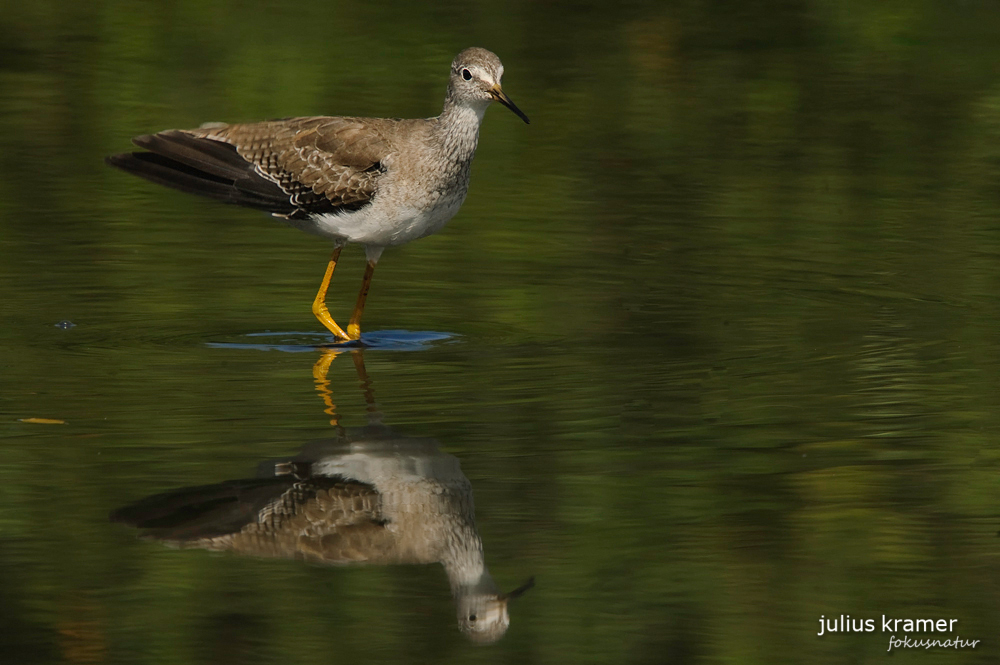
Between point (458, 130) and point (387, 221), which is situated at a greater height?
point (458, 130)

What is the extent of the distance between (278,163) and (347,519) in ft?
13.8

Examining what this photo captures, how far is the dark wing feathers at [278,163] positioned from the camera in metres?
10.4

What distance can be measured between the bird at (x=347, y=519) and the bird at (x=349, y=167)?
295cm

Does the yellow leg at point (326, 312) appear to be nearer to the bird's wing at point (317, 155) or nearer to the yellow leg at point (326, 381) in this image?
the yellow leg at point (326, 381)

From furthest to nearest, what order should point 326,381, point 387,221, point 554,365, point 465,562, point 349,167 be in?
point 349,167 → point 387,221 → point 554,365 → point 326,381 → point 465,562

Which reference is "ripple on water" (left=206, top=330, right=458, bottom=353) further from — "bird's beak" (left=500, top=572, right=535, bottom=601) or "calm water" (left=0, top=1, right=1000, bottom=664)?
"bird's beak" (left=500, top=572, right=535, bottom=601)

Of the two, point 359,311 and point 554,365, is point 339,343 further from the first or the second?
point 554,365

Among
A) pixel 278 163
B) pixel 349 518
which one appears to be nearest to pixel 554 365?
pixel 278 163

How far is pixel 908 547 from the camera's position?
6965 millimetres

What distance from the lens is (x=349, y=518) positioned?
6930mm

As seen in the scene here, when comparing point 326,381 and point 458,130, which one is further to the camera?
point 458,130

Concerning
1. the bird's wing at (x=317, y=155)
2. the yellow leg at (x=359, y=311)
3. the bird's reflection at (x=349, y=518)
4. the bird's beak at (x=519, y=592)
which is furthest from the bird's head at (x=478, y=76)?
the bird's beak at (x=519, y=592)

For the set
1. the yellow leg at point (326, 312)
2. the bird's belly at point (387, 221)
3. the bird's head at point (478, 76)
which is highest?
the bird's head at point (478, 76)

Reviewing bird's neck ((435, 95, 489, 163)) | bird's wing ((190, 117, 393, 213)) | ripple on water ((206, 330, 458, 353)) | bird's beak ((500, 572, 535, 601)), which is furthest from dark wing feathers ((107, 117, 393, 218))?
bird's beak ((500, 572, 535, 601))
